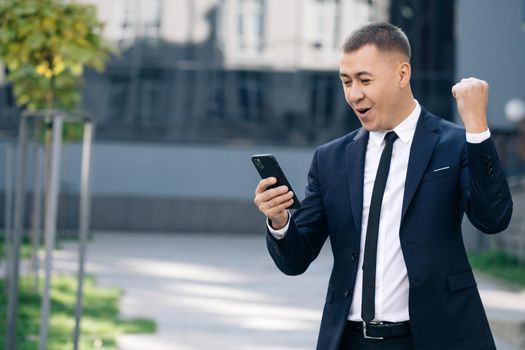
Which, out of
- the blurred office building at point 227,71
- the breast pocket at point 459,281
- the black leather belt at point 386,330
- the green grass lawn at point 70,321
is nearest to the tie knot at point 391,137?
the breast pocket at point 459,281

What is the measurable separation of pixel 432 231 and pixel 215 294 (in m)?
10.2

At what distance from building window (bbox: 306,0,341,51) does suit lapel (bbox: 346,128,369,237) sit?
68.6ft

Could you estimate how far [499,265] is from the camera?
18109 mm

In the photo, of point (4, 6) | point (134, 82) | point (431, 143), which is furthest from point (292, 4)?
point (431, 143)

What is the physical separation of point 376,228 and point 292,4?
21395 millimetres

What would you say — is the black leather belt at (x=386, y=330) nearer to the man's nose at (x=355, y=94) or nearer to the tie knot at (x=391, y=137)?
the tie knot at (x=391, y=137)

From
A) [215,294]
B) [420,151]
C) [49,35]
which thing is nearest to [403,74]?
[420,151]

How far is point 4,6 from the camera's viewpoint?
9562 millimetres

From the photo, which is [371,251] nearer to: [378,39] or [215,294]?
[378,39]

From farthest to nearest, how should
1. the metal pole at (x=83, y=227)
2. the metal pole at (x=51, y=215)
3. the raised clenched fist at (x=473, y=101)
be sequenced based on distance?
the metal pole at (x=83, y=227) → the metal pole at (x=51, y=215) → the raised clenched fist at (x=473, y=101)

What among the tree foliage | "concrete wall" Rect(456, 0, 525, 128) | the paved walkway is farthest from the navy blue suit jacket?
"concrete wall" Rect(456, 0, 525, 128)

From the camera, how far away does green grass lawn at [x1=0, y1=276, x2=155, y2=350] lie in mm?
9273

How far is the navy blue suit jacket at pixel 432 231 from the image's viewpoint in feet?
11.6

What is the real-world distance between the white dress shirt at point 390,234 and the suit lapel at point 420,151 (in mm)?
29
